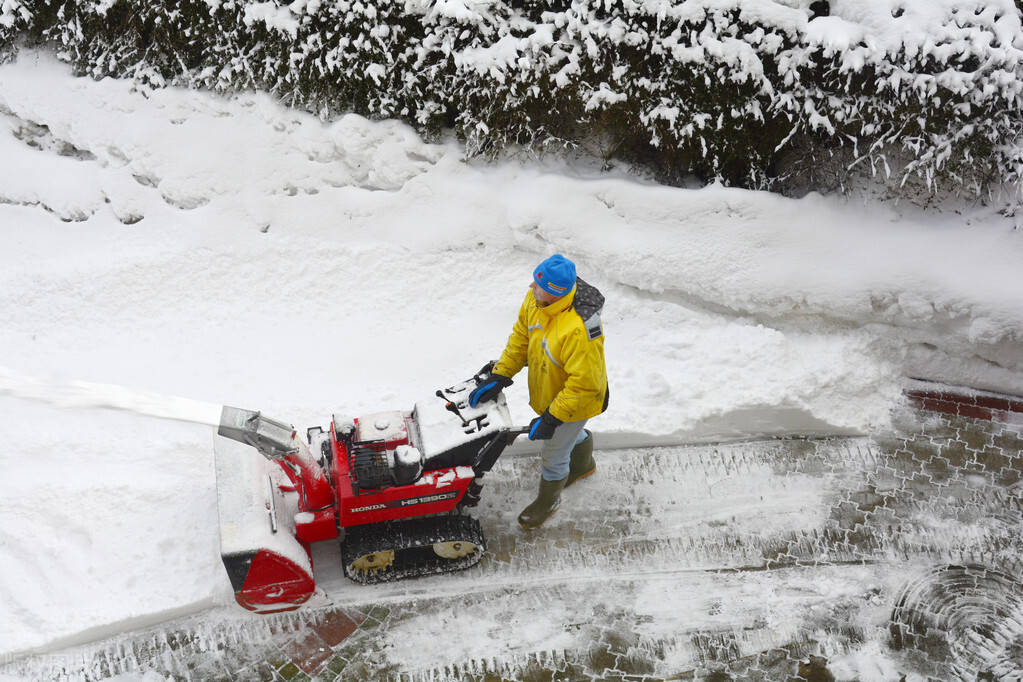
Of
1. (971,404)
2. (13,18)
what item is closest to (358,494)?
(971,404)

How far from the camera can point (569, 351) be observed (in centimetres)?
396

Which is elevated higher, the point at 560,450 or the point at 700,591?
the point at 560,450

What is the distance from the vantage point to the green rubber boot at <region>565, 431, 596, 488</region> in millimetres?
4840

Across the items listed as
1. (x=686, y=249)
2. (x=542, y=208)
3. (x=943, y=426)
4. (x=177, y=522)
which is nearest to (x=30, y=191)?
(x=177, y=522)

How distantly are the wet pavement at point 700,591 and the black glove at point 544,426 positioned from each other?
2.74ft

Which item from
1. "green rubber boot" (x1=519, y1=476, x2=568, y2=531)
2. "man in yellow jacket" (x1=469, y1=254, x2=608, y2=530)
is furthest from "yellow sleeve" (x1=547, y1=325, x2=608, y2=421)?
"green rubber boot" (x1=519, y1=476, x2=568, y2=531)

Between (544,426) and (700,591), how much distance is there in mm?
1325

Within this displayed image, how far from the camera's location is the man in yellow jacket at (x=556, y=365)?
12.8 feet

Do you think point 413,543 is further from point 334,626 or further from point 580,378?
point 580,378

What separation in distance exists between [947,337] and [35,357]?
6.51m

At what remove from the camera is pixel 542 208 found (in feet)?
20.2

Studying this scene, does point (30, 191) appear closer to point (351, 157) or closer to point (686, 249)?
point (351, 157)

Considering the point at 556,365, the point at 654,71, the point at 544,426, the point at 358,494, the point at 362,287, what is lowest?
the point at 358,494

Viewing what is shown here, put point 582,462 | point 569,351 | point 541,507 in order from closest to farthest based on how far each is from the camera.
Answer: point 569,351, point 541,507, point 582,462
